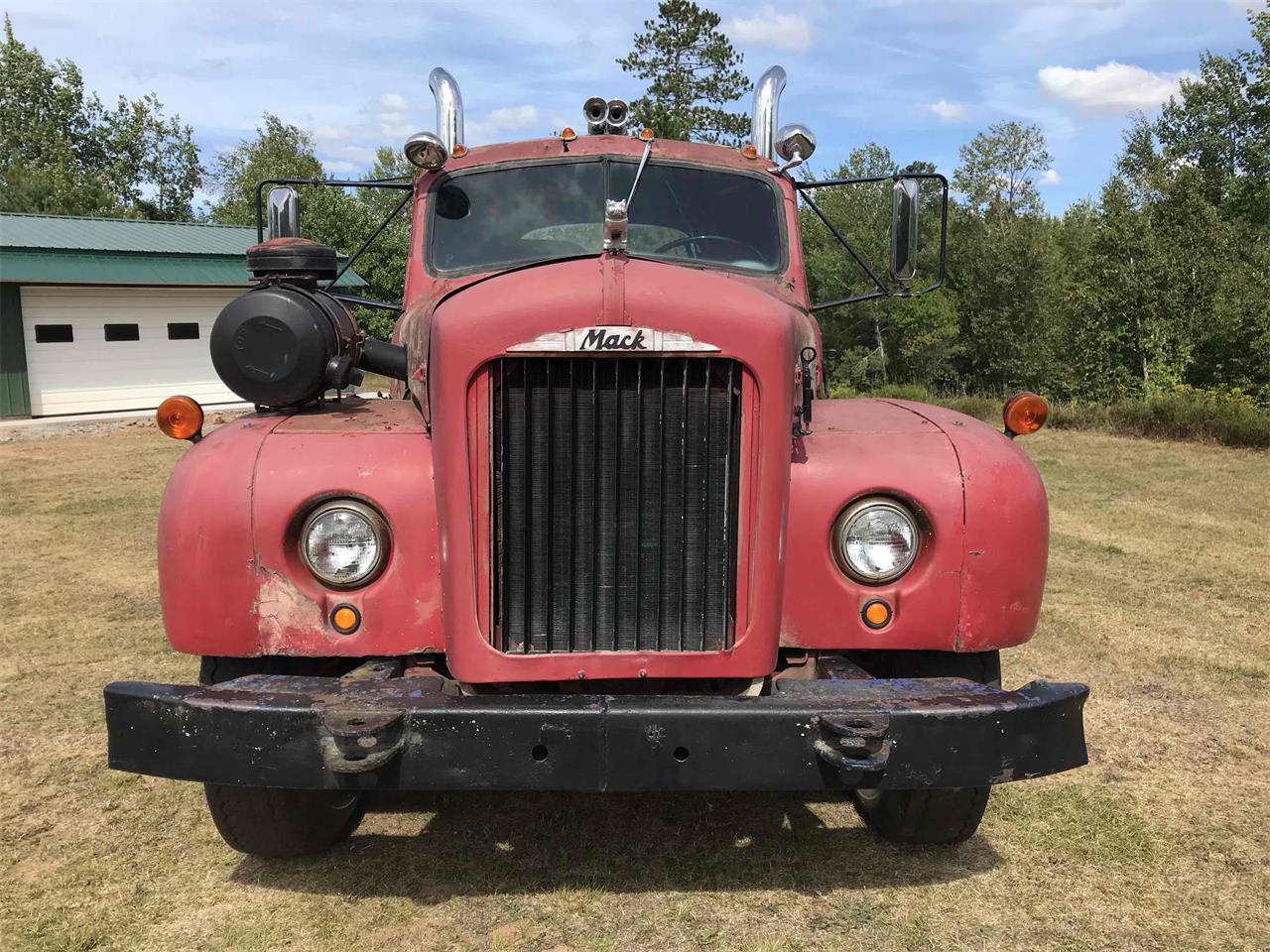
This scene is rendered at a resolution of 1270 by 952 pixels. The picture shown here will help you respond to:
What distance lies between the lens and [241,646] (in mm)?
2994

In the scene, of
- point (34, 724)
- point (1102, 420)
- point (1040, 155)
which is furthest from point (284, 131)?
point (34, 724)

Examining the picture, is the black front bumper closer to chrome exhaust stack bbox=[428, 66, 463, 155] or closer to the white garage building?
chrome exhaust stack bbox=[428, 66, 463, 155]

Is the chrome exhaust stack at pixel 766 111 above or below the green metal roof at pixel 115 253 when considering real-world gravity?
below

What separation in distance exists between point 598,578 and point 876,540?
834 mm

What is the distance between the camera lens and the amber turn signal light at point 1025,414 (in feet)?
11.0

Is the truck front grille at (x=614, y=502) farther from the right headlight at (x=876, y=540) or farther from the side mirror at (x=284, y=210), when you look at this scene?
the side mirror at (x=284, y=210)

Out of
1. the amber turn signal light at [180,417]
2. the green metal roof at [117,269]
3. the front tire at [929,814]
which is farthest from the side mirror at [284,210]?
the green metal roof at [117,269]

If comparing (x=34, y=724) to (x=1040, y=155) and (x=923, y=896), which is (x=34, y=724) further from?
(x=1040, y=155)

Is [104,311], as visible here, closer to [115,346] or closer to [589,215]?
[115,346]

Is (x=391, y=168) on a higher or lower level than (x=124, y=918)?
higher

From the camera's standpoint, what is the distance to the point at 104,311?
2084 cm

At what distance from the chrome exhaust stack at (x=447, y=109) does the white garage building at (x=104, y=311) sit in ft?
54.9

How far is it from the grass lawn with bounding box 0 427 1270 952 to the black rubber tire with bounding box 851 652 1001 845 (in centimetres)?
10

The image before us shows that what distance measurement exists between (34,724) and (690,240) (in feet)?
12.0
